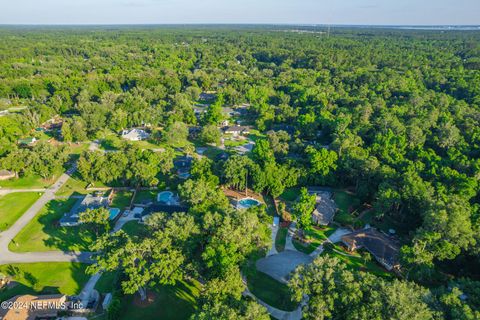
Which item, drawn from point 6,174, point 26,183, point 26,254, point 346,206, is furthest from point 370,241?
point 6,174

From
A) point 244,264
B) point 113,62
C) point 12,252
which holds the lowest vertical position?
point 12,252

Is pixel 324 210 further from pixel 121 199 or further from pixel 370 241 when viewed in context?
pixel 121 199

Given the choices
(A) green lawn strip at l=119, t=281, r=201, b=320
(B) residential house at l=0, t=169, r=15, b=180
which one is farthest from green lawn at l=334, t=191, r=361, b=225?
(B) residential house at l=0, t=169, r=15, b=180

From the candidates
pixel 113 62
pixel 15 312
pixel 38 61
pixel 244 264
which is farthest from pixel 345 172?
pixel 38 61

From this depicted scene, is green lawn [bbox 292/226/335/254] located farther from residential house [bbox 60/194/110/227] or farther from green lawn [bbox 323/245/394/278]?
residential house [bbox 60/194/110/227]

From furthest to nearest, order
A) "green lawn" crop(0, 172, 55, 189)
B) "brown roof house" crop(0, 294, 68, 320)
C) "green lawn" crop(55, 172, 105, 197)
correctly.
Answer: "green lawn" crop(0, 172, 55, 189)
"green lawn" crop(55, 172, 105, 197)
"brown roof house" crop(0, 294, 68, 320)

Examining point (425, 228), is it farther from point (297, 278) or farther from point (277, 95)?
point (277, 95)
